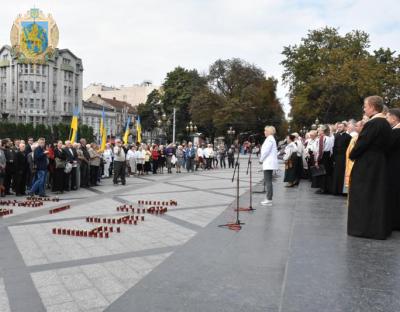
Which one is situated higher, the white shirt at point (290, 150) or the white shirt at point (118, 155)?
the white shirt at point (290, 150)

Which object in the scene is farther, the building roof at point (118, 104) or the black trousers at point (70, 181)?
the building roof at point (118, 104)

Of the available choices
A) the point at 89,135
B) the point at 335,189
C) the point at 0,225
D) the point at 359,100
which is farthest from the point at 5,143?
the point at 89,135

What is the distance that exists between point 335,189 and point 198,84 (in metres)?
71.2

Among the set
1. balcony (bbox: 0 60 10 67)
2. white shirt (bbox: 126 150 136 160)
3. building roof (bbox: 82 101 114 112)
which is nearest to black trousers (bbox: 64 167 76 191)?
white shirt (bbox: 126 150 136 160)

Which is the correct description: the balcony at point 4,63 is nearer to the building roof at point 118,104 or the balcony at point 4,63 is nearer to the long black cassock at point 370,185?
the building roof at point 118,104

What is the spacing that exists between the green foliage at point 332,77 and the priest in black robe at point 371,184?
39.4 m

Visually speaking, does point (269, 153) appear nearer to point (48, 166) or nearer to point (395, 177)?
point (395, 177)

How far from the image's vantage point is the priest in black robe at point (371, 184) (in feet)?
19.6

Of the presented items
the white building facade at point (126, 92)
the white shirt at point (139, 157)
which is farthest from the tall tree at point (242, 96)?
the white building facade at point (126, 92)

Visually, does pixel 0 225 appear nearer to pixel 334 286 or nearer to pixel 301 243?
pixel 301 243

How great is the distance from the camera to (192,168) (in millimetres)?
31188

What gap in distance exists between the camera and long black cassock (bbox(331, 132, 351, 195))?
11.6 m

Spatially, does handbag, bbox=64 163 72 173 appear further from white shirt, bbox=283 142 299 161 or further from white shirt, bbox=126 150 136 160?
white shirt, bbox=126 150 136 160

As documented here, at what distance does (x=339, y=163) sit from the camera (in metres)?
11.8
